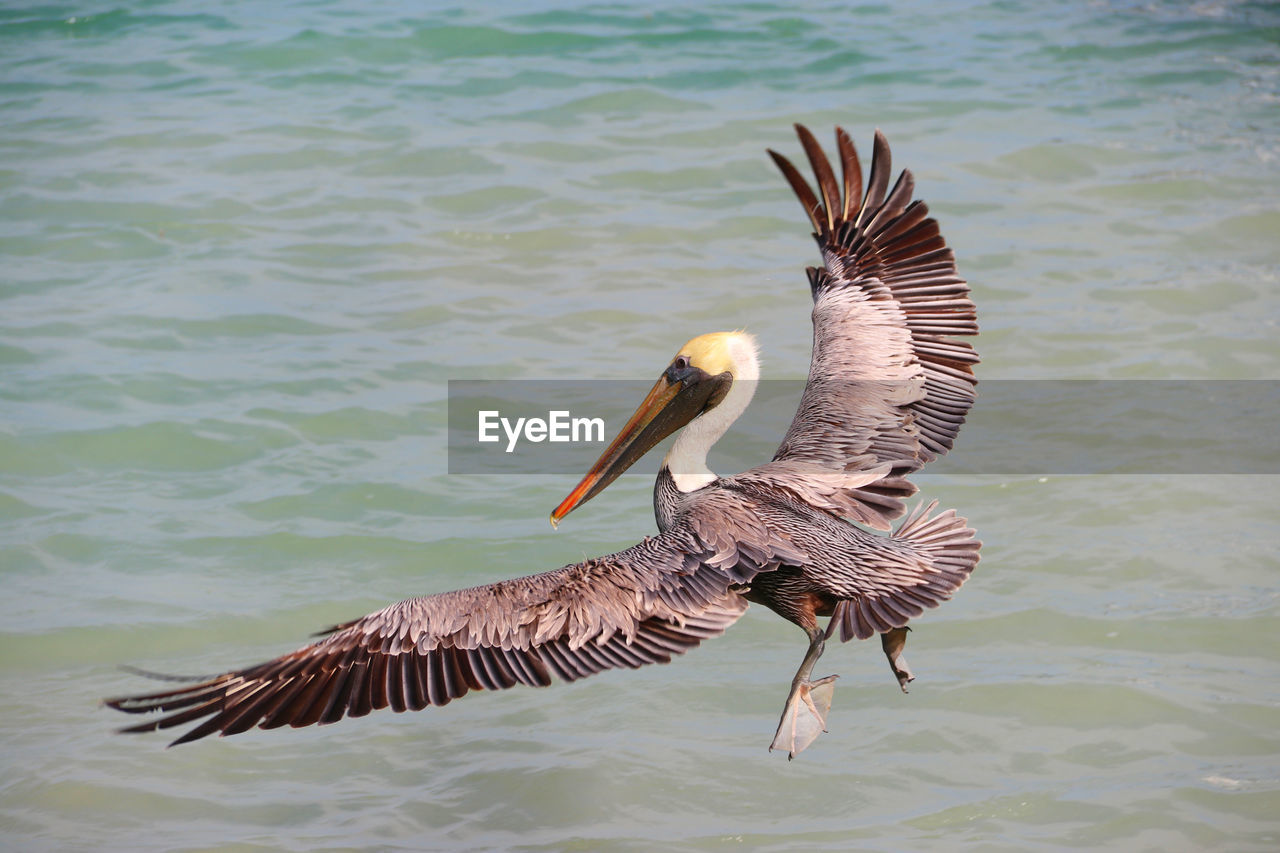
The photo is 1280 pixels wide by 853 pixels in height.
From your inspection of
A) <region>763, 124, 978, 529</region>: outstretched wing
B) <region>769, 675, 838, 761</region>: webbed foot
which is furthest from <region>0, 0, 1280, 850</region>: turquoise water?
<region>763, 124, 978, 529</region>: outstretched wing

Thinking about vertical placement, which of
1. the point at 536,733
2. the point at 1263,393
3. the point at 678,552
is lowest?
the point at 536,733

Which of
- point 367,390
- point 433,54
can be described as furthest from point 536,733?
point 433,54

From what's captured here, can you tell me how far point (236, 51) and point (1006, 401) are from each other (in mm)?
7275

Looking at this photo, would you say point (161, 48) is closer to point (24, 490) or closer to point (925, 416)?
point (24, 490)

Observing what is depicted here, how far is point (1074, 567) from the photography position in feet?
20.0

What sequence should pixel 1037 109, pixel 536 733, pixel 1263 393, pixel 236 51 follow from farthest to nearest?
1. pixel 236 51
2. pixel 1037 109
3. pixel 1263 393
4. pixel 536 733

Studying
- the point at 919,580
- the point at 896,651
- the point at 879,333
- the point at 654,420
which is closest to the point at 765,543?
the point at 919,580

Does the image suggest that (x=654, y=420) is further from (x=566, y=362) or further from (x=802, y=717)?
(x=566, y=362)

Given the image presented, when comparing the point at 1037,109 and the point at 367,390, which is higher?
the point at 1037,109

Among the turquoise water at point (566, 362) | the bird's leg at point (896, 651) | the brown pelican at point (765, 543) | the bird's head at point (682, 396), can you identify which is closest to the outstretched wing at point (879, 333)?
the brown pelican at point (765, 543)

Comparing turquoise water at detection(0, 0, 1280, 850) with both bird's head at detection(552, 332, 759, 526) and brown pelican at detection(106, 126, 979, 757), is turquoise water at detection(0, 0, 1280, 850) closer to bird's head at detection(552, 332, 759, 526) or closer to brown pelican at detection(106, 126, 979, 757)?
brown pelican at detection(106, 126, 979, 757)

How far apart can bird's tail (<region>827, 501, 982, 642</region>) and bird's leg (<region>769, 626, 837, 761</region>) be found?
0.18 m

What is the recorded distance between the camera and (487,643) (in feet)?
13.0

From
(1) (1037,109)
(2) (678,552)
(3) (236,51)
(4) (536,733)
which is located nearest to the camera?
(2) (678,552)
